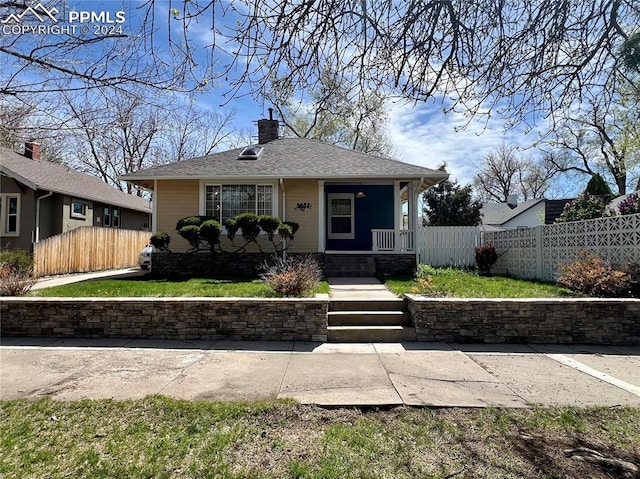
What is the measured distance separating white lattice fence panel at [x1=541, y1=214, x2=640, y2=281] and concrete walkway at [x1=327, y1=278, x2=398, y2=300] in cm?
448

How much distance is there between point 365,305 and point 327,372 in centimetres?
254

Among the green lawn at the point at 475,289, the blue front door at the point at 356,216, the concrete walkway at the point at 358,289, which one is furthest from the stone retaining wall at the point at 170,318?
the blue front door at the point at 356,216

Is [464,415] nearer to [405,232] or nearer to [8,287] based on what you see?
[8,287]

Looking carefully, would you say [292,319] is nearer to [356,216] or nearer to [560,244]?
[560,244]

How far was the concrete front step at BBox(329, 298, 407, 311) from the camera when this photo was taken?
6.94 meters

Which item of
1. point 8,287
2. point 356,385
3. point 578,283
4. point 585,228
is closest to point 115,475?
point 356,385

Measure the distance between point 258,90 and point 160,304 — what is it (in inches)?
158

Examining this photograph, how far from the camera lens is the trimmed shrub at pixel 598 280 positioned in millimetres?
6875

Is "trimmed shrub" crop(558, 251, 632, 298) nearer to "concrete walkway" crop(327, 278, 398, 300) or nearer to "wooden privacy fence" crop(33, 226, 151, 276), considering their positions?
"concrete walkway" crop(327, 278, 398, 300)

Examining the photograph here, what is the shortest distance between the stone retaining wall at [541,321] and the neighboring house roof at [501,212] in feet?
85.6

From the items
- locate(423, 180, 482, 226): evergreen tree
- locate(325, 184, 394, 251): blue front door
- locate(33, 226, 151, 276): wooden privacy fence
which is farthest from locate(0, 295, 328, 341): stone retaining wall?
locate(423, 180, 482, 226): evergreen tree

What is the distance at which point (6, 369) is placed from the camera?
15.4 feet

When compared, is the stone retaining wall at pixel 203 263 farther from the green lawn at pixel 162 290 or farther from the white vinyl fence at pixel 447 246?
the white vinyl fence at pixel 447 246
